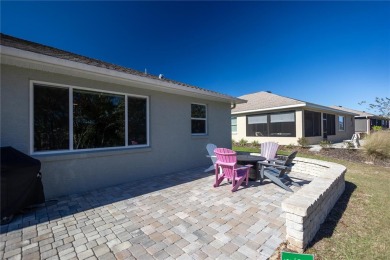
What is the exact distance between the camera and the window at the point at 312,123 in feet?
52.8

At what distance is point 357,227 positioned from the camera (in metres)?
3.32

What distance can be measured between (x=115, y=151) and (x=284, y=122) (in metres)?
15.1

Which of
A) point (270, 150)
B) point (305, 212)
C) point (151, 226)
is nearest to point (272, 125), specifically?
point (270, 150)

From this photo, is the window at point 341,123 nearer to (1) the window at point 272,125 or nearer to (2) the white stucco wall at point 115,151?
(1) the window at point 272,125

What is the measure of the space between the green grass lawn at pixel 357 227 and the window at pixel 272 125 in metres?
10.9

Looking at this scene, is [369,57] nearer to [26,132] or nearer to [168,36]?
[168,36]

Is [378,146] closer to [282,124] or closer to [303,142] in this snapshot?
[303,142]

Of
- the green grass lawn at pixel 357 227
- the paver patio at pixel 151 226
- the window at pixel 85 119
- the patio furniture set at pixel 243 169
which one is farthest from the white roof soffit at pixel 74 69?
the green grass lawn at pixel 357 227

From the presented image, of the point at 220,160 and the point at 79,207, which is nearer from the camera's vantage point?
the point at 79,207

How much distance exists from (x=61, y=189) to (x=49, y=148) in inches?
43.6

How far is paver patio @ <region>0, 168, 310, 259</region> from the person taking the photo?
2605 millimetres

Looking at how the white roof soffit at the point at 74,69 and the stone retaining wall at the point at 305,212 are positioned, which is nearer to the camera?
the stone retaining wall at the point at 305,212

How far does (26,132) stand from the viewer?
4.30 metres

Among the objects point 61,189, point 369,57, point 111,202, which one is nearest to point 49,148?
point 61,189
